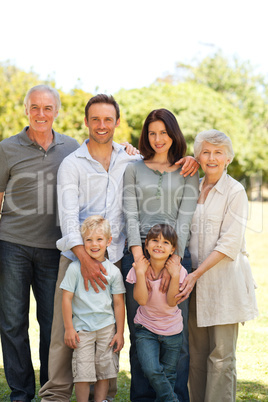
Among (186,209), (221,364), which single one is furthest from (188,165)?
(221,364)

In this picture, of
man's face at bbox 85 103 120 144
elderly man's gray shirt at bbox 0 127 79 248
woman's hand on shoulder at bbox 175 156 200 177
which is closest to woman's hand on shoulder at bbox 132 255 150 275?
woman's hand on shoulder at bbox 175 156 200 177

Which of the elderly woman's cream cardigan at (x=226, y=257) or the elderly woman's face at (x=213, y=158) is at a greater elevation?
the elderly woman's face at (x=213, y=158)

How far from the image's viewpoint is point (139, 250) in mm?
3418

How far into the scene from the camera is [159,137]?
3.52 metres

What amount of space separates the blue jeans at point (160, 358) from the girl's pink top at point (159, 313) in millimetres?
40

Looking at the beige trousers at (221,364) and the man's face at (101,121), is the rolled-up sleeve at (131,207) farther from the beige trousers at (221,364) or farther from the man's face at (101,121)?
the beige trousers at (221,364)

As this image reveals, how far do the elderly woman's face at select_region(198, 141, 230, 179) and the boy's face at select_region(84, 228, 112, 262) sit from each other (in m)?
0.82

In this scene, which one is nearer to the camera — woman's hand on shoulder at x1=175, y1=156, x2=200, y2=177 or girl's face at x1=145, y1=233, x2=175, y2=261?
girl's face at x1=145, y1=233, x2=175, y2=261

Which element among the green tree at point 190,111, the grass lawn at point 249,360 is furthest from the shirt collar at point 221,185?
the green tree at point 190,111

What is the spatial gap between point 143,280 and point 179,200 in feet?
2.02

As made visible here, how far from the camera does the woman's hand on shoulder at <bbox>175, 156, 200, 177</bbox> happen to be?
3562mm

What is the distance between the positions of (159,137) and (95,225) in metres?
0.73

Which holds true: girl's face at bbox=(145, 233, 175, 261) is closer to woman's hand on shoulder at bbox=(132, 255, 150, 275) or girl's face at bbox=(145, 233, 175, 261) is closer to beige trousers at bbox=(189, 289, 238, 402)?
woman's hand on shoulder at bbox=(132, 255, 150, 275)

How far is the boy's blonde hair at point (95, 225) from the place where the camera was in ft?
11.1
